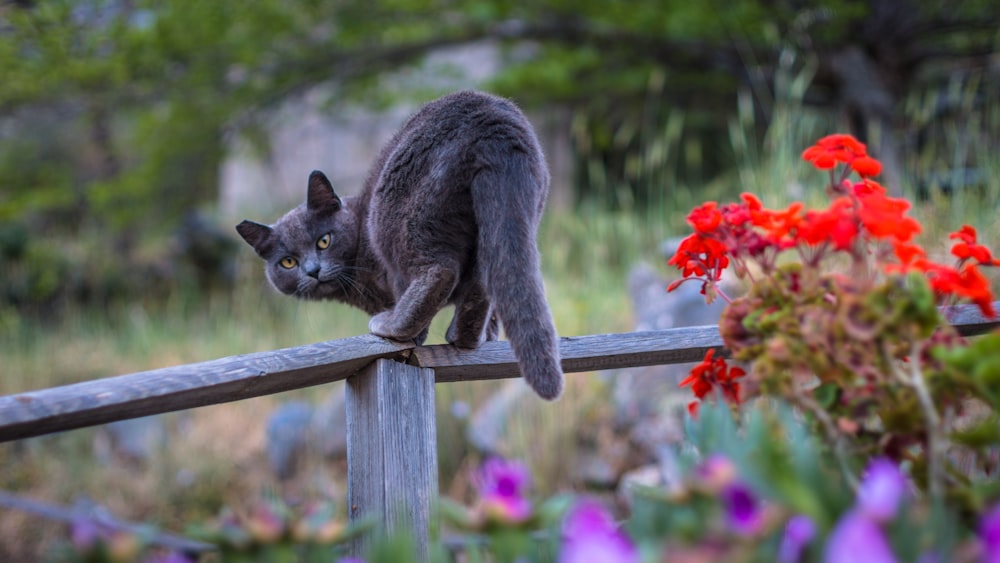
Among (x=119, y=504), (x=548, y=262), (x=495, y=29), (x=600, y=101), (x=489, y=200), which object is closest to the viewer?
(x=489, y=200)

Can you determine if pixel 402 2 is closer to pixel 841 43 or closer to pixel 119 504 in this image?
pixel 841 43

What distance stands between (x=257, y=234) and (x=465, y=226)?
582 millimetres

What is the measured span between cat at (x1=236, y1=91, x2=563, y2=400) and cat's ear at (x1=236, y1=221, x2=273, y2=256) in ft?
0.58

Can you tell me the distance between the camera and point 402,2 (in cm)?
496

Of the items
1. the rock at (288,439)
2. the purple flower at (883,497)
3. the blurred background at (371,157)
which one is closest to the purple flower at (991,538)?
the purple flower at (883,497)

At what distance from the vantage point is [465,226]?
146 cm

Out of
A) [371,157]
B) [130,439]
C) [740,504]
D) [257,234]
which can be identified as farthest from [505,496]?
[371,157]

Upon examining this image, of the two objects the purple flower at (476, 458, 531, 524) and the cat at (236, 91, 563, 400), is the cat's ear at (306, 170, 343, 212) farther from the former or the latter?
the purple flower at (476, 458, 531, 524)

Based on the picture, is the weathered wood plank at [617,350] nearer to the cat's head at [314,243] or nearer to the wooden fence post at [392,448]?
the wooden fence post at [392,448]

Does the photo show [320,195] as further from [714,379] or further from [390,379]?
[714,379]

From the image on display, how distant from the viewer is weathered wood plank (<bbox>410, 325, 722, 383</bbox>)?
4.61 ft

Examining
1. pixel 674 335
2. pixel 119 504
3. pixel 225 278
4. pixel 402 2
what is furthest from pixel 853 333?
pixel 225 278

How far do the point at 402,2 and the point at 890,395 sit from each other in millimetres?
4601

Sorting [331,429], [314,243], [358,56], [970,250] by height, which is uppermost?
[358,56]
